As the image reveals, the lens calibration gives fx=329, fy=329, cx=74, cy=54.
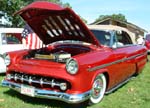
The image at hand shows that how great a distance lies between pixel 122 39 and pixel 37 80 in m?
3.30

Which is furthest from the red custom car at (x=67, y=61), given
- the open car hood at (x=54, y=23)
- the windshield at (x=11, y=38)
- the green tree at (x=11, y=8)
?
the green tree at (x=11, y=8)

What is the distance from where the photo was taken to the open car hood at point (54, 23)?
20.3 ft

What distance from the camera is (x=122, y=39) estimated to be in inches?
333

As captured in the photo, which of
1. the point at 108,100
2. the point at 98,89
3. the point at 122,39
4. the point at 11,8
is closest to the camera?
the point at 98,89

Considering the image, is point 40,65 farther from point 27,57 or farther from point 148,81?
point 148,81

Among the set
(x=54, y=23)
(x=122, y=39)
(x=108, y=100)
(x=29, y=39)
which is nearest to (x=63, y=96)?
(x=108, y=100)

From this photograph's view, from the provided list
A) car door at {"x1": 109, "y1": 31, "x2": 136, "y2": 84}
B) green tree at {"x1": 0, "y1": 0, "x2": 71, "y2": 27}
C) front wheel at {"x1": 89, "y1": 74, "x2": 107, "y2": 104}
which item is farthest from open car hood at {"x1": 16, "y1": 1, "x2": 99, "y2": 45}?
green tree at {"x1": 0, "y1": 0, "x2": 71, "y2": 27}

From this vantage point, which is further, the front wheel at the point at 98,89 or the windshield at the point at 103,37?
the windshield at the point at 103,37

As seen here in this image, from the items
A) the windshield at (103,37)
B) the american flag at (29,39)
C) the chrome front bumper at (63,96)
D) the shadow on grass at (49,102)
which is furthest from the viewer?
the american flag at (29,39)

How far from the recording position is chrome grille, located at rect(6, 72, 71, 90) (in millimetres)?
5695

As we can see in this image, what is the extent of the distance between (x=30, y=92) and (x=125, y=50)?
9.18 feet

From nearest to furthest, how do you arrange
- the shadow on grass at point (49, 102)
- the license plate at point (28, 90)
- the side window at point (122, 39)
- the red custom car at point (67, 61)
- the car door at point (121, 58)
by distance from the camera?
1. the red custom car at point (67, 61)
2. the license plate at point (28, 90)
3. the shadow on grass at point (49, 102)
4. the car door at point (121, 58)
5. the side window at point (122, 39)

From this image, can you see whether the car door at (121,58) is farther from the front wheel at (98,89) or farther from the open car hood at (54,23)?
the open car hood at (54,23)

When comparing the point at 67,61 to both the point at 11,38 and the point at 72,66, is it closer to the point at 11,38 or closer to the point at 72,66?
the point at 72,66
